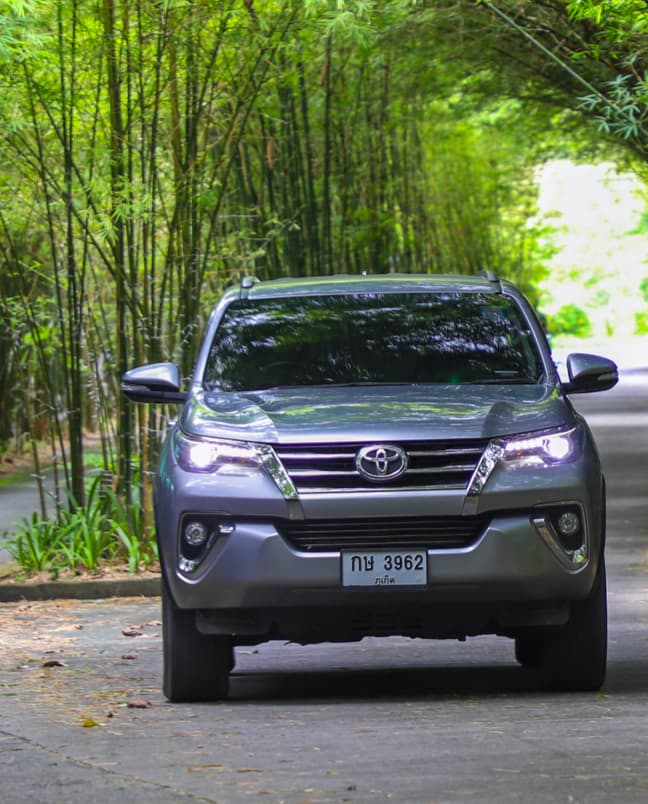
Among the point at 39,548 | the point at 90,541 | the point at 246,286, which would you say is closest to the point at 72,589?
the point at 90,541

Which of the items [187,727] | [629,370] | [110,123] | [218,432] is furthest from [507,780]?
[629,370]

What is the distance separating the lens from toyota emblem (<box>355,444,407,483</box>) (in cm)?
653

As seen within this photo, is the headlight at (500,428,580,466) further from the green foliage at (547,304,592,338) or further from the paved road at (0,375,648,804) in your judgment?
the green foliage at (547,304,592,338)

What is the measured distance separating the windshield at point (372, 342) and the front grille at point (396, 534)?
3.46ft

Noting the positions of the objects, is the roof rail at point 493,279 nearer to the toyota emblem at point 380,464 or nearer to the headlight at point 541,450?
the headlight at point 541,450

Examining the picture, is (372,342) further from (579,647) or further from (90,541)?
(90,541)

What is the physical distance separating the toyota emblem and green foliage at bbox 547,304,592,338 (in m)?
85.9

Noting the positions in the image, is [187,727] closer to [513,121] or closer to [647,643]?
[647,643]

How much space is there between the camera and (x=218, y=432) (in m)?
6.74

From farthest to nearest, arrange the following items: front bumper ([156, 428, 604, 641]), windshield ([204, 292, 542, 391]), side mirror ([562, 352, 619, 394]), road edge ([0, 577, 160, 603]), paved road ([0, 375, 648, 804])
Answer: road edge ([0, 577, 160, 603]) < windshield ([204, 292, 542, 391]) < side mirror ([562, 352, 619, 394]) < front bumper ([156, 428, 604, 641]) < paved road ([0, 375, 648, 804])

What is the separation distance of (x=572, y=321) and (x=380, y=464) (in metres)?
87.5

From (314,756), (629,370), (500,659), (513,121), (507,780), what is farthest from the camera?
(629,370)

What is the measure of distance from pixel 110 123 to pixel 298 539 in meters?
6.40

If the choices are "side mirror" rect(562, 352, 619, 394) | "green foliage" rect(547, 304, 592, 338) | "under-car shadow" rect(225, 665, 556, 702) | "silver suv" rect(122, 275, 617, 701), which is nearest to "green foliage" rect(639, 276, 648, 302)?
"green foliage" rect(547, 304, 592, 338)
